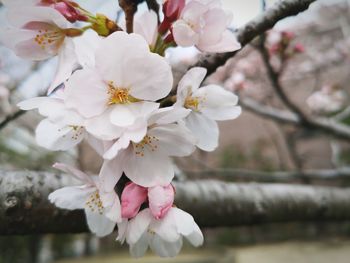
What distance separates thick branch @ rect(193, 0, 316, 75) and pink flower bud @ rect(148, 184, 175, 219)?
1.06 ft

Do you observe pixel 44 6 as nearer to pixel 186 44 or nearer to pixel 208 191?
pixel 186 44

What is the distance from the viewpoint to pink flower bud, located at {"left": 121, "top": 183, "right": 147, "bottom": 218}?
18.0 inches

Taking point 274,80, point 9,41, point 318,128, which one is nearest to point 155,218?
point 9,41

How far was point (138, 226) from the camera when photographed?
459 mm

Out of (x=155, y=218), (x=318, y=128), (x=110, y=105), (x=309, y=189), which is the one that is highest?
(x=110, y=105)

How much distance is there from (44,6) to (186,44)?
197mm

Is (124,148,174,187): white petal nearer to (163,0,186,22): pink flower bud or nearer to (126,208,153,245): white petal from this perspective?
(126,208,153,245): white petal

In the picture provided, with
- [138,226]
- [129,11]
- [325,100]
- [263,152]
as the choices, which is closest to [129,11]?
[129,11]

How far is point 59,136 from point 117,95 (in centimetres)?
12

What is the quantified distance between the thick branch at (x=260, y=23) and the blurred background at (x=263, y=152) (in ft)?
4.10

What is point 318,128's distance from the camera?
2113mm

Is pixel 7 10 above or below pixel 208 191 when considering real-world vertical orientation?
above

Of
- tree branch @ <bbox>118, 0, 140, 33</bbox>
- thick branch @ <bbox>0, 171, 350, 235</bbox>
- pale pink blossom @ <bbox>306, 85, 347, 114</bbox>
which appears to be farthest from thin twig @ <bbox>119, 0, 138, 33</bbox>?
pale pink blossom @ <bbox>306, 85, 347, 114</bbox>

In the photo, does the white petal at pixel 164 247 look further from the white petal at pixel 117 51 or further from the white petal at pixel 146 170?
the white petal at pixel 117 51
